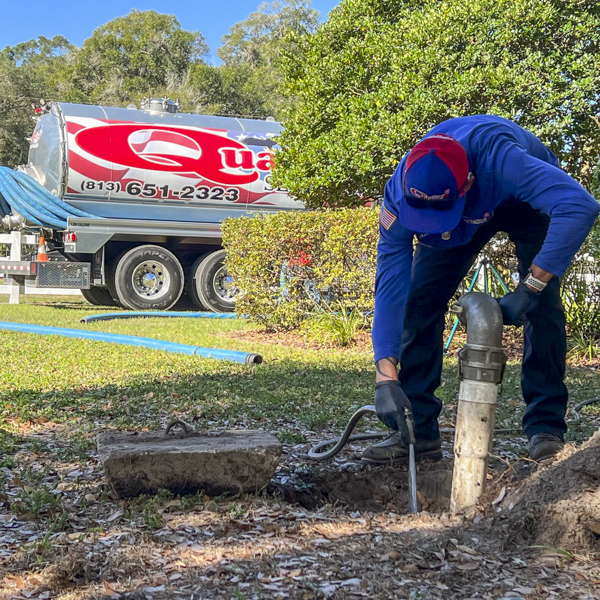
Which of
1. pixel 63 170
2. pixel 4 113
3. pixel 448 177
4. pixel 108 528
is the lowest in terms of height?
pixel 108 528

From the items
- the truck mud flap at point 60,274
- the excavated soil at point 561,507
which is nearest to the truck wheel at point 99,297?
the truck mud flap at point 60,274

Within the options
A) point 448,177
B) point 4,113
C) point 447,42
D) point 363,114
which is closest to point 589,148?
point 447,42

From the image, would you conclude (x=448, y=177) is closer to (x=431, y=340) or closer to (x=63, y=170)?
(x=431, y=340)

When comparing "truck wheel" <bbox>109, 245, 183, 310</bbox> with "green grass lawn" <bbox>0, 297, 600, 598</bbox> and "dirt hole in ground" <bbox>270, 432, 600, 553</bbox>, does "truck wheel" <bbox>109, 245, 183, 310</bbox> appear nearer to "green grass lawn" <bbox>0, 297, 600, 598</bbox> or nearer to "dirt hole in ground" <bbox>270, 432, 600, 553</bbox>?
"green grass lawn" <bbox>0, 297, 600, 598</bbox>

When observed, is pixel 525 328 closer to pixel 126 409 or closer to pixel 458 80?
pixel 126 409

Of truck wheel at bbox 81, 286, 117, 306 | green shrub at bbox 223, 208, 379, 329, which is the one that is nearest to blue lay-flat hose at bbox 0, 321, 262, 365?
green shrub at bbox 223, 208, 379, 329

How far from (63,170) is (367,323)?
23.5ft

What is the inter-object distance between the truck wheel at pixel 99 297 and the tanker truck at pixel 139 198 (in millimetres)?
88

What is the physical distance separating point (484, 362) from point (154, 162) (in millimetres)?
12205

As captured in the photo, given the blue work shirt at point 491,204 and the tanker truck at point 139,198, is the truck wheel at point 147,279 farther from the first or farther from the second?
the blue work shirt at point 491,204

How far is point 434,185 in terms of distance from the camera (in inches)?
110

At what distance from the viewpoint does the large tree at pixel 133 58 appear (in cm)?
4172

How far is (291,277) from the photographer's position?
9.70 metres

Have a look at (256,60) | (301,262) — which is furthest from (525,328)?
(256,60)
